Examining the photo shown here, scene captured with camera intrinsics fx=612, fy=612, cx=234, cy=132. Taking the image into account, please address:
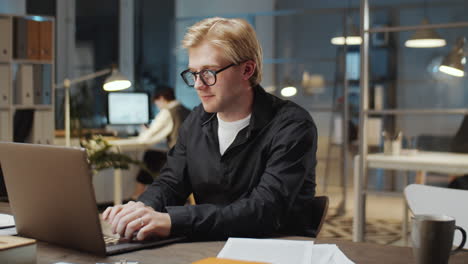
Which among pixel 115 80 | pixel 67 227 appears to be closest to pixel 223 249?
pixel 67 227

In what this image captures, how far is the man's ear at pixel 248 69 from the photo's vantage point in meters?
1.82

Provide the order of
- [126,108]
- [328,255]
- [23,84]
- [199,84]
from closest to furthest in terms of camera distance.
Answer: [328,255]
[199,84]
[23,84]
[126,108]

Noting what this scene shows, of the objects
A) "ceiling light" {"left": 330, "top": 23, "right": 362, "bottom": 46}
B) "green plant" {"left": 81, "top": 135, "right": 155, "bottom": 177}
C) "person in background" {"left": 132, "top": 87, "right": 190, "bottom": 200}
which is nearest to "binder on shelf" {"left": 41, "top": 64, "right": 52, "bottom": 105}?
"green plant" {"left": 81, "top": 135, "right": 155, "bottom": 177}

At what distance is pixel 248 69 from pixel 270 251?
2.36 feet

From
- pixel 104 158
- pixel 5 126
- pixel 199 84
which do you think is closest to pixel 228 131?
pixel 199 84

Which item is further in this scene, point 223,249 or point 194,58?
point 194,58

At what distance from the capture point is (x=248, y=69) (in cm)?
184

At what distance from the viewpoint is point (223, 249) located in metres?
1.29

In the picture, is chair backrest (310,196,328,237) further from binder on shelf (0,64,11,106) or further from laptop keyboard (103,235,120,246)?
binder on shelf (0,64,11,106)

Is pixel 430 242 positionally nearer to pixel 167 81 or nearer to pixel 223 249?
pixel 223 249

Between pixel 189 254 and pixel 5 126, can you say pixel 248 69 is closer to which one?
pixel 189 254

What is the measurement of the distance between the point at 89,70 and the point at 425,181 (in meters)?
4.06

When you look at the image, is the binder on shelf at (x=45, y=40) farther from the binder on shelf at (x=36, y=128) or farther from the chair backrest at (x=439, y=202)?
the chair backrest at (x=439, y=202)

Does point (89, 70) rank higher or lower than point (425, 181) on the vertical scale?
higher
